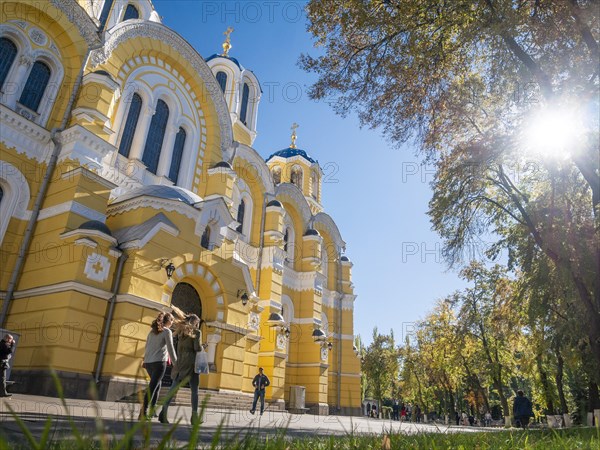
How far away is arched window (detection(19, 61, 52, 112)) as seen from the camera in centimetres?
1307

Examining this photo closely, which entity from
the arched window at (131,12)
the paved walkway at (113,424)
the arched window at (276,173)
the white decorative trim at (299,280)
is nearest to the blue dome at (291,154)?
the arched window at (276,173)

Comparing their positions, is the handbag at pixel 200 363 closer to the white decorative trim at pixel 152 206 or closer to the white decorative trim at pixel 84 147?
the white decorative trim at pixel 152 206

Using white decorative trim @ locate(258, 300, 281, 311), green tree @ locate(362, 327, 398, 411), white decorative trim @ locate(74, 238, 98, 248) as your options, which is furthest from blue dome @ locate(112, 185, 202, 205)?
green tree @ locate(362, 327, 398, 411)

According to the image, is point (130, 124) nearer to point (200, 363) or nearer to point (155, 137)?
point (155, 137)

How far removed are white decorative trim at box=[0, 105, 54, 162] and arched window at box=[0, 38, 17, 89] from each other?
134cm

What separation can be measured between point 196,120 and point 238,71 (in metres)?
7.31

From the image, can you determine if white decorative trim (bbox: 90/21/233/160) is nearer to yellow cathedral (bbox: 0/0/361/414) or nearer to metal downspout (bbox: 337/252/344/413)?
yellow cathedral (bbox: 0/0/361/414)

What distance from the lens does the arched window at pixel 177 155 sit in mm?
17594

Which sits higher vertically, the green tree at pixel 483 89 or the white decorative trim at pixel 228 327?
the green tree at pixel 483 89

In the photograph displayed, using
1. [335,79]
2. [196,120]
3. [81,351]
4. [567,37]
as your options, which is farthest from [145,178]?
[567,37]

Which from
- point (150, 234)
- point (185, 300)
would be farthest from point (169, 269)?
point (185, 300)

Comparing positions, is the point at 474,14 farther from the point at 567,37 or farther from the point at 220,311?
the point at 220,311

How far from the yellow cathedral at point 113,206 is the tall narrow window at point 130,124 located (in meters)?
0.05

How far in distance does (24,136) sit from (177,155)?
20.1 ft
